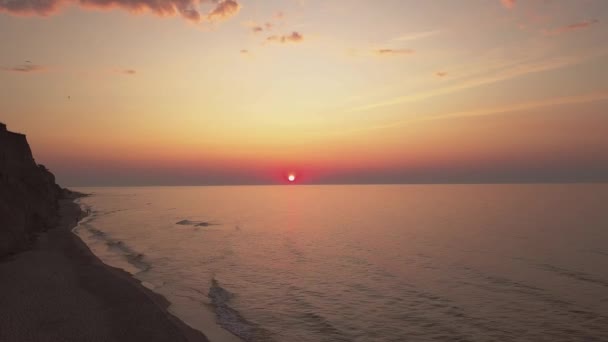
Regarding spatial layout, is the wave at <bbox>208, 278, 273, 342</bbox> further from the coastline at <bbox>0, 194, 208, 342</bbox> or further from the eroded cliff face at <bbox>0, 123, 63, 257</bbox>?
the eroded cliff face at <bbox>0, 123, 63, 257</bbox>

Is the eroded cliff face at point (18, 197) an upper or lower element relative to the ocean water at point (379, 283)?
upper

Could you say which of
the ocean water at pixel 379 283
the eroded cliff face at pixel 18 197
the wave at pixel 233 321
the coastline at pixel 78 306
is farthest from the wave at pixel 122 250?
the wave at pixel 233 321

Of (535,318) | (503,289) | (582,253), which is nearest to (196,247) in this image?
(503,289)

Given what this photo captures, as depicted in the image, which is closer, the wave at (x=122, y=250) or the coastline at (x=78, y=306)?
the coastline at (x=78, y=306)

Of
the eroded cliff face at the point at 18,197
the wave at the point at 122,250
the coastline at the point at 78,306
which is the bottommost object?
the wave at the point at 122,250

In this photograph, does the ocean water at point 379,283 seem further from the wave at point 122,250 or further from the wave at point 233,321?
the wave at point 122,250

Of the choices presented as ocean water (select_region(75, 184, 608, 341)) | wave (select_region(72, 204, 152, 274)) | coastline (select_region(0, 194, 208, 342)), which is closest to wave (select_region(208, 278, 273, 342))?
ocean water (select_region(75, 184, 608, 341))

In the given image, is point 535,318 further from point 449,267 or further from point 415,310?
point 449,267
